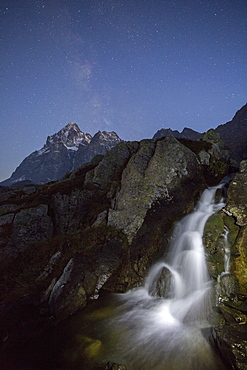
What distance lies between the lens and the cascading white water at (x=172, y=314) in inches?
239

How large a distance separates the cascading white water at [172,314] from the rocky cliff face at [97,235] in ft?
2.49

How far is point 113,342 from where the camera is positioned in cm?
677

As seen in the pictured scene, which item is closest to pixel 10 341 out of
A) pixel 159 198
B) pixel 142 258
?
pixel 142 258

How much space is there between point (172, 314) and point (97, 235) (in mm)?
6968

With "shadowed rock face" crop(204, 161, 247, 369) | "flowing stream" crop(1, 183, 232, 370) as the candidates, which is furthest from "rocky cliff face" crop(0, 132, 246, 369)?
"flowing stream" crop(1, 183, 232, 370)

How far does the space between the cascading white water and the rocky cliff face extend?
2.49 ft

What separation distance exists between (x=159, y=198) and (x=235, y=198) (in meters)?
5.82

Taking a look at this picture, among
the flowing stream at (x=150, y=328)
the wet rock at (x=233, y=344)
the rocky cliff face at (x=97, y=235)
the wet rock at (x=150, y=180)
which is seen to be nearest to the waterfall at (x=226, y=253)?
the flowing stream at (x=150, y=328)

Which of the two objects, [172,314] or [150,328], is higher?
[172,314]

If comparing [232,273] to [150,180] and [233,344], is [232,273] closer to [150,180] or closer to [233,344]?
[233,344]

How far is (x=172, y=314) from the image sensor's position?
27.8 feet

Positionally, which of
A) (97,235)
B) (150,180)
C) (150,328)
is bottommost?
(150,328)

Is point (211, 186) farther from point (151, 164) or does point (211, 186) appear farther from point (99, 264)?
point (99, 264)

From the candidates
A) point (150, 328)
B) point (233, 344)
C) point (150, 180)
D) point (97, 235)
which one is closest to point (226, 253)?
point (233, 344)
